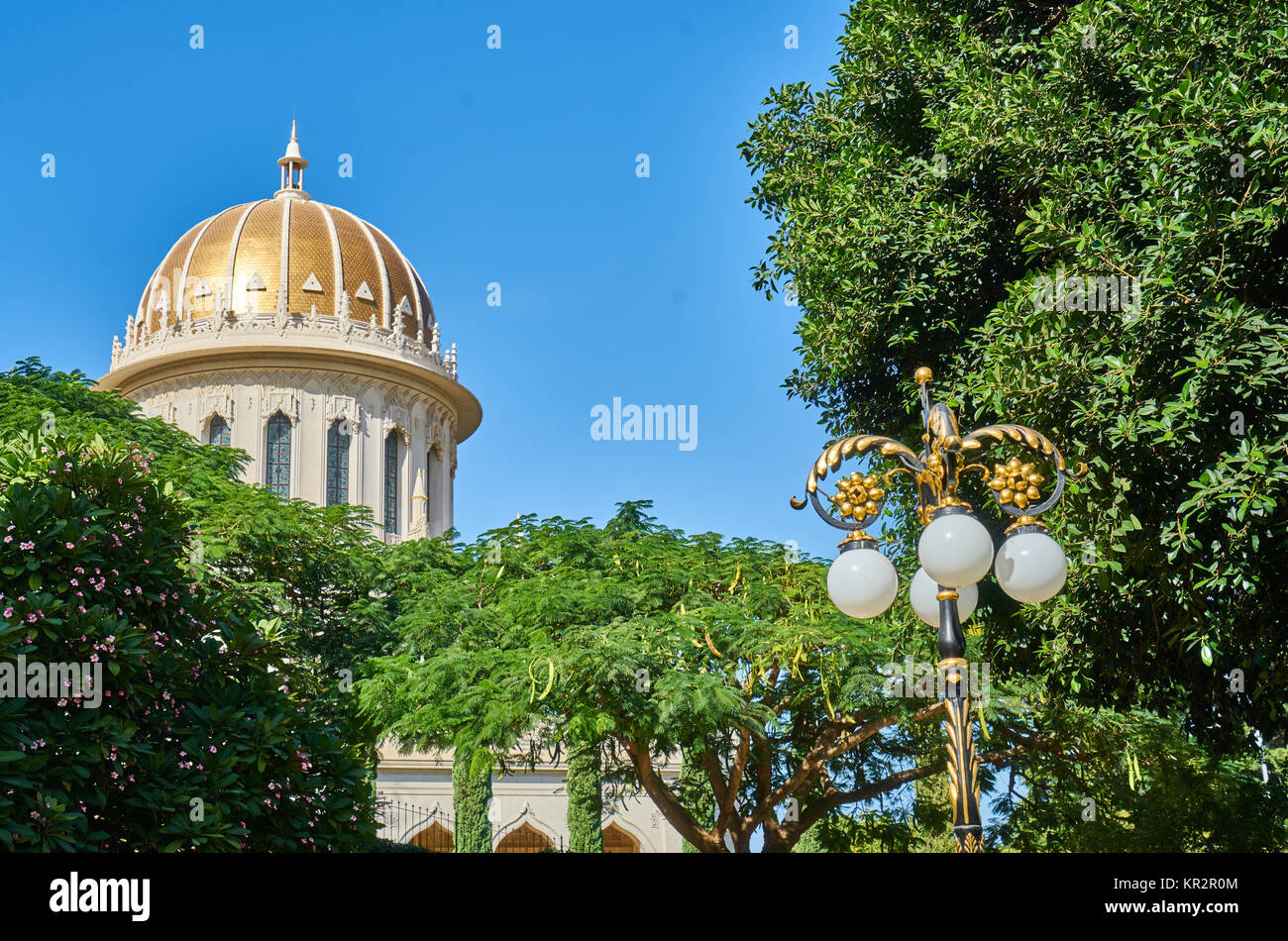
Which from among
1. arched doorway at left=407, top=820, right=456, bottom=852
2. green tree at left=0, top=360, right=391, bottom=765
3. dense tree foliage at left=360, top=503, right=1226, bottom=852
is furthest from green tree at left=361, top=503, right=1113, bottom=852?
arched doorway at left=407, top=820, right=456, bottom=852

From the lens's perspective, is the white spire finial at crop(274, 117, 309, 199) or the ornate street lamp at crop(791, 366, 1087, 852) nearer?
the ornate street lamp at crop(791, 366, 1087, 852)

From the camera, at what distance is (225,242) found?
46625 mm

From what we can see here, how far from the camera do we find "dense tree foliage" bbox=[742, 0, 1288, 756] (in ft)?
32.0

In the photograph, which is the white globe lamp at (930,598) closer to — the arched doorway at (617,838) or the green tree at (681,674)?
the green tree at (681,674)

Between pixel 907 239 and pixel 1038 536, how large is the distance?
6138mm

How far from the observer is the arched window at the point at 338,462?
4562 centimetres

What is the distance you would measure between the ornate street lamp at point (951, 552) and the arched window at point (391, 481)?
1513 inches

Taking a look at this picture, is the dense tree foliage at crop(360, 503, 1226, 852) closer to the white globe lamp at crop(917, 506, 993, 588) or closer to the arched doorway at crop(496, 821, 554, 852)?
the white globe lamp at crop(917, 506, 993, 588)

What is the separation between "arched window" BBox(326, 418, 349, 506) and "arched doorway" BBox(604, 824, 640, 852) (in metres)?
14.2

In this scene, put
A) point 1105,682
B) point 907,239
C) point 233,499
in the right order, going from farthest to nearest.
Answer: point 233,499
point 907,239
point 1105,682

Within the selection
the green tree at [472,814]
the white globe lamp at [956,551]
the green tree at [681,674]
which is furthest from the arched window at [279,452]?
the white globe lamp at [956,551]

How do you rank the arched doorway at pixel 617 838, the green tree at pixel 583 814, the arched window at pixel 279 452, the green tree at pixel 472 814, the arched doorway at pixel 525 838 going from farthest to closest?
the arched window at pixel 279 452, the arched doorway at pixel 617 838, the arched doorway at pixel 525 838, the green tree at pixel 472 814, the green tree at pixel 583 814
